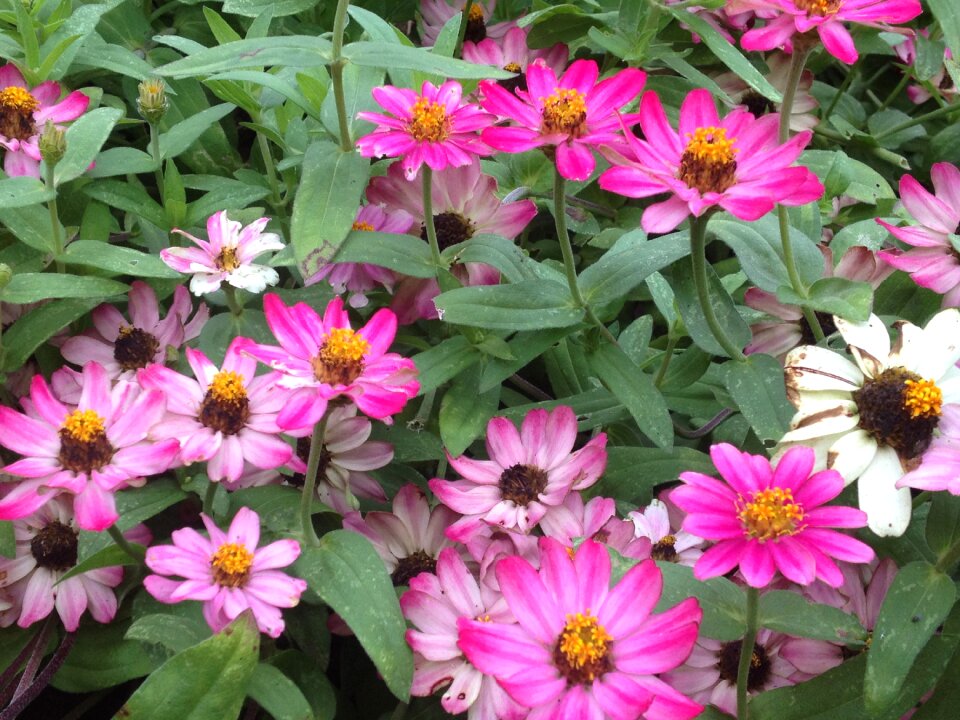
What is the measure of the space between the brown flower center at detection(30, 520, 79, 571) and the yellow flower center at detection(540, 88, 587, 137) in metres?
0.61

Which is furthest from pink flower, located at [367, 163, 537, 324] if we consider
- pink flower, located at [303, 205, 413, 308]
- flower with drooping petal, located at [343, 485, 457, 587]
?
flower with drooping petal, located at [343, 485, 457, 587]

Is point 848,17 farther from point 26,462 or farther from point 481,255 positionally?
point 26,462

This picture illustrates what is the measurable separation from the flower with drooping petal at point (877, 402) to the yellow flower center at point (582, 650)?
24cm

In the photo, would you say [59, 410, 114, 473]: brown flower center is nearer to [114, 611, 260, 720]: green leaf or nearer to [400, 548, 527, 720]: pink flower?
[114, 611, 260, 720]: green leaf

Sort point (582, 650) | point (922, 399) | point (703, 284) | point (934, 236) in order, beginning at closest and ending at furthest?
point (582, 650) → point (922, 399) → point (703, 284) → point (934, 236)

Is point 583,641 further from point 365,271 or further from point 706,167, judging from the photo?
point 365,271

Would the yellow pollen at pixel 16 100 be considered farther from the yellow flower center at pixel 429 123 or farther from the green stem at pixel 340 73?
the yellow flower center at pixel 429 123

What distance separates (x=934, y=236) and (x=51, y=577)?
3.19 feet

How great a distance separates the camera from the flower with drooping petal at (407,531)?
1007mm

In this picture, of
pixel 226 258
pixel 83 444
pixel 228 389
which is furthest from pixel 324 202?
pixel 83 444

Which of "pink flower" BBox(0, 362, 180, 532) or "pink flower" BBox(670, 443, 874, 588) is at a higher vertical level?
"pink flower" BBox(670, 443, 874, 588)

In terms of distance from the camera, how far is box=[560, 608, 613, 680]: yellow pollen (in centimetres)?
73

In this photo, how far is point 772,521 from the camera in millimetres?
742

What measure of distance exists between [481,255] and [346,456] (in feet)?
0.81
